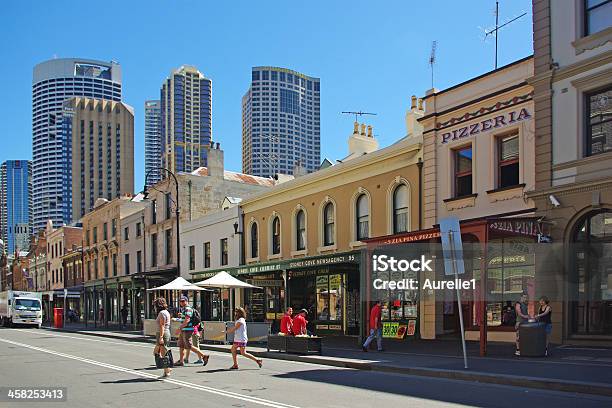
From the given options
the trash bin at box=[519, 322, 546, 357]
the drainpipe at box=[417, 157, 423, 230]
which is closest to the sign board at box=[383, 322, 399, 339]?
the drainpipe at box=[417, 157, 423, 230]

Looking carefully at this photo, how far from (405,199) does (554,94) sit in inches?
296

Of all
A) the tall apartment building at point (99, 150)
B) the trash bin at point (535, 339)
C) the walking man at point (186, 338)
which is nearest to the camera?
the trash bin at point (535, 339)

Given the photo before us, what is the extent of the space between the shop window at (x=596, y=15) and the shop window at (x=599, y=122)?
1765 millimetres

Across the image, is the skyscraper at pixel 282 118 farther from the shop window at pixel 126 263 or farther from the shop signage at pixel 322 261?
the shop signage at pixel 322 261

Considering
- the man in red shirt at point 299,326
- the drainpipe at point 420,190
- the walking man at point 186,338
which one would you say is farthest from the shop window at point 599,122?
the walking man at point 186,338

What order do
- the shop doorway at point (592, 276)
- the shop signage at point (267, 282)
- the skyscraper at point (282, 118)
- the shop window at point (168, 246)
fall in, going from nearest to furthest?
the shop doorway at point (592, 276) < the shop signage at point (267, 282) < the shop window at point (168, 246) < the skyscraper at point (282, 118)

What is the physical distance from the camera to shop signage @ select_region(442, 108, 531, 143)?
2006 centimetres

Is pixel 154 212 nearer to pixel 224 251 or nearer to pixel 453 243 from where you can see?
pixel 224 251

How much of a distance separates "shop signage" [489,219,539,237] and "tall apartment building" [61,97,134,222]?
382ft

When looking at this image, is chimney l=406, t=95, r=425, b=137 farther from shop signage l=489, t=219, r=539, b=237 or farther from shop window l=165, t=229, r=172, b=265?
shop window l=165, t=229, r=172, b=265

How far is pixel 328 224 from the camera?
29.7 metres

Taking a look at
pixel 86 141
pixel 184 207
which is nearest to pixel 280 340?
pixel 184 207

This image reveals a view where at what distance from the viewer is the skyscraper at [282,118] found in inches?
3740

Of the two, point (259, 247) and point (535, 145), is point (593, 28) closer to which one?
point (535, 145)
